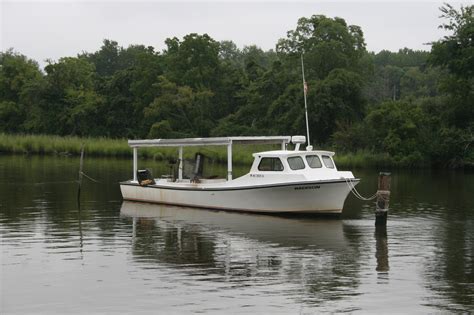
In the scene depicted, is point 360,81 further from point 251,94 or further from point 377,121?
point 251,94

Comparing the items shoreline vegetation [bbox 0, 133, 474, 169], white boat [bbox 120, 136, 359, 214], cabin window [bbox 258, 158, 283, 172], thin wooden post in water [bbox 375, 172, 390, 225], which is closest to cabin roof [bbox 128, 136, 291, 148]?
white boat [bbox 120, 136, 359, 214]

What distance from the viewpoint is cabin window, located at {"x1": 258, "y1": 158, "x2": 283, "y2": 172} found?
3045 cm

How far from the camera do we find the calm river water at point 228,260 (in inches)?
647

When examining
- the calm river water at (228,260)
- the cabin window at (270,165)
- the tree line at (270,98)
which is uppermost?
the tree line at (270,98)

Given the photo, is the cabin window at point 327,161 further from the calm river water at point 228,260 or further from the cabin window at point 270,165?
the calm river water at point 228,260

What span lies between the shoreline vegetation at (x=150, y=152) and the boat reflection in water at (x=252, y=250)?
2851 cm

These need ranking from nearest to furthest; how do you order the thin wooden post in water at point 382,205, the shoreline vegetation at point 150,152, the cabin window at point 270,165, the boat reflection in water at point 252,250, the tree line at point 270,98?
1. the boat reflection in water at point 252,250
2. the thin wooden post in water at point 382,205
3. the cabin window at point 270,165
4. the shoreline vegetation at point 150,152
5. the tree line at point 270,98

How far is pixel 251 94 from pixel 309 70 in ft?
24.8

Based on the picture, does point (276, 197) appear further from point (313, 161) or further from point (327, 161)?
point (327, 161)

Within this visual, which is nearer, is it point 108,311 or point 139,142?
point 108,311

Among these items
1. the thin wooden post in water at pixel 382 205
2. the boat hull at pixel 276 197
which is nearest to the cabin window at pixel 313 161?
the boat hull at pixel 276 197

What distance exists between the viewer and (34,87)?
10325 centimetres

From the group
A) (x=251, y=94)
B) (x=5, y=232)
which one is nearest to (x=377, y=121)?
(x=251, y=94)

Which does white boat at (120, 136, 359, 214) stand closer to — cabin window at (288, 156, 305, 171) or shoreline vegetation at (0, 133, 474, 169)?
cabin window at (288, 156, 305, 171)
